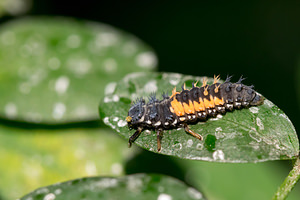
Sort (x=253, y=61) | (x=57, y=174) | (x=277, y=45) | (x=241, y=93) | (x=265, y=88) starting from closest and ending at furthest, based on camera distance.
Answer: (x=241, y=93) → (x=57, y=174) → (x=265, y=88) → (x=253, y=61) → (x=277, y=45)

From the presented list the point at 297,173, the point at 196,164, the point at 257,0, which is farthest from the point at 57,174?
the point at 257,0

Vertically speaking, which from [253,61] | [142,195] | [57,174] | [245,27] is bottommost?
[57,174]

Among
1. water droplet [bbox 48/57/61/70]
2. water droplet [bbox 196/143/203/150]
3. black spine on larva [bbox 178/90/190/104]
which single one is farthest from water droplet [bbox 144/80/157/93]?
water droplet [bbox 48/57/61/70]

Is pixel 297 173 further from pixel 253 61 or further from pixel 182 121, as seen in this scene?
pixel 253 61

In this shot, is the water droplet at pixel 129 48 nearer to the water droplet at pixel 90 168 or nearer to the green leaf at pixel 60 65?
the green leaf at pixel 60 65

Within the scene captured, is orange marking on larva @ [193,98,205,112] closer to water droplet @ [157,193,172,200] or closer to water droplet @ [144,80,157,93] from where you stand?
water droplet @ [144,80,157,93]

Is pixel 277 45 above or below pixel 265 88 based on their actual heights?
above

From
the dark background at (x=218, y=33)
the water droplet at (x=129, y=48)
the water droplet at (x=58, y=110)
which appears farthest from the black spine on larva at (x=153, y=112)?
Answer: the dark background at (x=218, y=33)

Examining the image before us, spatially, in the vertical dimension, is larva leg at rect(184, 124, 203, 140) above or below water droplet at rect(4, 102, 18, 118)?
above
